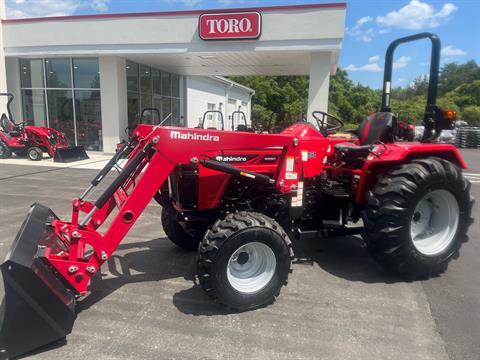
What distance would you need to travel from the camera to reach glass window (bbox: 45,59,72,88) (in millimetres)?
14344

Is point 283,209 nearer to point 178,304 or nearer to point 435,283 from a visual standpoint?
point 178,304

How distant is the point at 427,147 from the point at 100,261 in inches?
130

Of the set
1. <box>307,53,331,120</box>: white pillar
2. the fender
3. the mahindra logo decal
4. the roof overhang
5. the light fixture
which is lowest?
the fender

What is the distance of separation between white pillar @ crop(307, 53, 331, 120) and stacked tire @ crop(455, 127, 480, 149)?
1379 cm

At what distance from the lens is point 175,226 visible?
4.38m

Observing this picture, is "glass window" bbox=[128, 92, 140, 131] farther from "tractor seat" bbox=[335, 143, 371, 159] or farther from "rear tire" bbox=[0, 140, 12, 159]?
"tractor seat" bbox=[335, 143, 371, 159]

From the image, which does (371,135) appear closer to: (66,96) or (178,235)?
(178,235)

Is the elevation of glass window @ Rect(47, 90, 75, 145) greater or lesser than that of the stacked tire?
greater

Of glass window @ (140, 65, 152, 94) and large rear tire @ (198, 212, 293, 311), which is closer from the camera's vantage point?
large rear tire @ (198, 212, 293, 311)

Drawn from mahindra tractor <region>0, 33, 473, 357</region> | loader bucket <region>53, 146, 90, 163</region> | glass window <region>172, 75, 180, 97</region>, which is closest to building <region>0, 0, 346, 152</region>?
loader bucket <region>53, 146, 90, 163</region>

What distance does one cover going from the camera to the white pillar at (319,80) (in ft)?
38.4

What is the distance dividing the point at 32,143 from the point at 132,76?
4.56 meters

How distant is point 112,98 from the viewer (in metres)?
13.6

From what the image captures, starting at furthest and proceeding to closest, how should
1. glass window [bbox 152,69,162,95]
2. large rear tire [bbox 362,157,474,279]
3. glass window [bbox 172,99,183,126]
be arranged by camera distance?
glass window [bbox 172,99,183,126] < glass window [bbox 152,69,162,95] < large rear tire [bbox 362,157,474,279]
